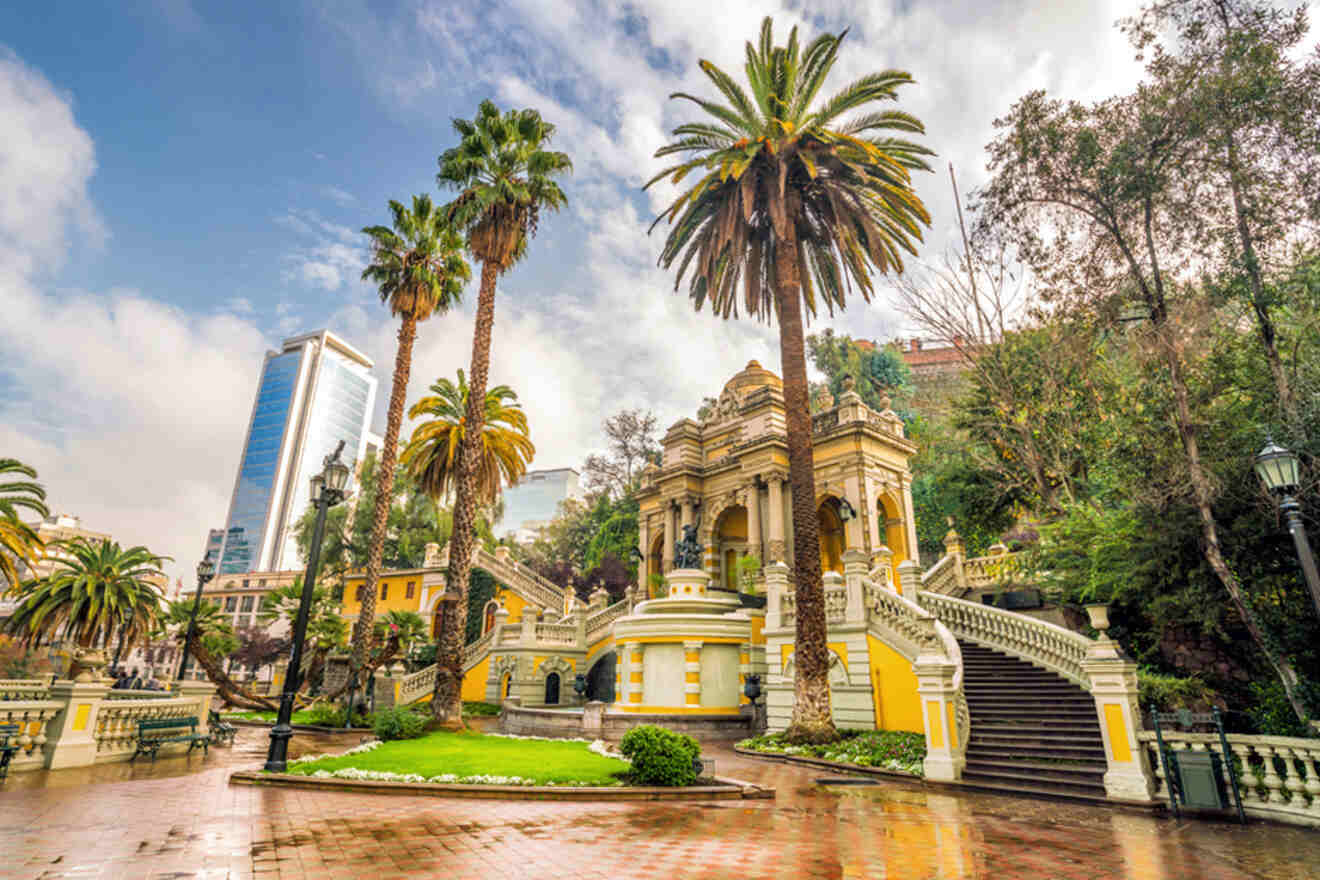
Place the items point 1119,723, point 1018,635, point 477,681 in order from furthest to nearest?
1. point 477,681
2. point 1018,635
3. point 1119,723

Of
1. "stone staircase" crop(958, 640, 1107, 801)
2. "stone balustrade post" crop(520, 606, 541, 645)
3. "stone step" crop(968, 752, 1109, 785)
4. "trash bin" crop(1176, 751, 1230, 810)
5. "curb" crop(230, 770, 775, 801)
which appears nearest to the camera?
"trash bin" crop(1176, 751, 1230, 810)

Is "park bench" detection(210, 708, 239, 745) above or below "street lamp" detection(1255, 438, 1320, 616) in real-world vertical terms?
below

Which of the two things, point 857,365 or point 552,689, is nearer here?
point 552,689

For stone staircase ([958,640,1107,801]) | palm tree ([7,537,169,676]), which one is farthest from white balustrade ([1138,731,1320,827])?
palm tree ([7,537,169,676])

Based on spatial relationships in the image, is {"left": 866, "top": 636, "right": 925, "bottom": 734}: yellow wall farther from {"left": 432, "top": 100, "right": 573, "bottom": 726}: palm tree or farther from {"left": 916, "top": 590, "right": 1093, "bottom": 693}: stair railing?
{"left": 432, "top": 100, "right": 573, "bottom": 726}: palm tree

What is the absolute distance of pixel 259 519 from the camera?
557ft

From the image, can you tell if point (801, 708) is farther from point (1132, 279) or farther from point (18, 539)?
point (18, 539)

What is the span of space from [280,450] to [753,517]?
170664mm

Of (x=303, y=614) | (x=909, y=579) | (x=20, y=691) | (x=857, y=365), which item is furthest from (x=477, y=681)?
(x=857, y=365)

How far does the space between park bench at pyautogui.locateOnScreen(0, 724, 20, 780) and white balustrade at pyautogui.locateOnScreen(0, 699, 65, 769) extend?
0.07 meters

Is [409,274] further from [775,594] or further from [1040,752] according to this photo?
[1040,752]

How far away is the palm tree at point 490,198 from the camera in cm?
2144

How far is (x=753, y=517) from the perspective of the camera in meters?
32.4

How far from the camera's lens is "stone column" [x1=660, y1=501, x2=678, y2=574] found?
3506 centimetres
